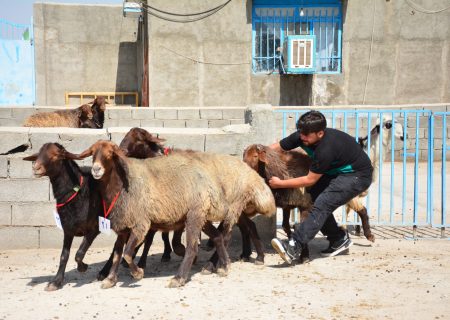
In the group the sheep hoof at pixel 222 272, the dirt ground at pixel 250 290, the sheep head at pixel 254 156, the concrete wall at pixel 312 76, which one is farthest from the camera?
the concrete wall at pixel 312 76

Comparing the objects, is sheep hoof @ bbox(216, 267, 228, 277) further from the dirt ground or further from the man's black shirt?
the man's black shirt

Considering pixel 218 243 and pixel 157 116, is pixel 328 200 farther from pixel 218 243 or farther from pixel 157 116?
pixel 157 116

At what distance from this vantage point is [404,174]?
9016 mm

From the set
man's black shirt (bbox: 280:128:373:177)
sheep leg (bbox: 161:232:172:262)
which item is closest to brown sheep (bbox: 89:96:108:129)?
sheep leg (bbox: 161:232:172:262)

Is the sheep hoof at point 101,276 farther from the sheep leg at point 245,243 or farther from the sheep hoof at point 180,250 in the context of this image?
the sheep leg at point 245,243

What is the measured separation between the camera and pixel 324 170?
6777mm

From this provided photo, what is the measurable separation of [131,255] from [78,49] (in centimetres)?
1894

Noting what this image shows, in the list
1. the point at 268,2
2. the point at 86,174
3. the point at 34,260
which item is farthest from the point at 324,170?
the point at 268,2

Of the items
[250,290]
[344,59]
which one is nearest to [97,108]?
[250,290]

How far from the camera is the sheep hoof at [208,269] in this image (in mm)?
6785

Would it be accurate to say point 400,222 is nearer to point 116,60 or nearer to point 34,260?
point 34,260

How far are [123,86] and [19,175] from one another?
16.7m

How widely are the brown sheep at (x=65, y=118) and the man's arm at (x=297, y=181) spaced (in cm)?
559

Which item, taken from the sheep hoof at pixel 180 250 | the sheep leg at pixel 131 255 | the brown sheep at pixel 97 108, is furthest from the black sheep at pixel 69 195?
the brown sheep at pixel 97 108
